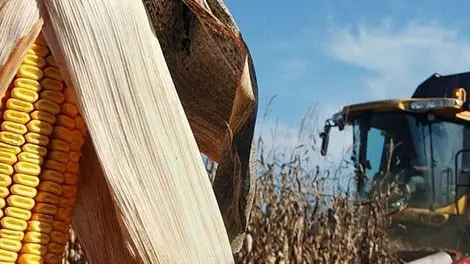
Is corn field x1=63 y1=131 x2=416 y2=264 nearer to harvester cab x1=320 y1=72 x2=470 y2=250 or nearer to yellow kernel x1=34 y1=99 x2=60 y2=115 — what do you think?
harvester cab x1=320 y1=72 x2=470 y2=250

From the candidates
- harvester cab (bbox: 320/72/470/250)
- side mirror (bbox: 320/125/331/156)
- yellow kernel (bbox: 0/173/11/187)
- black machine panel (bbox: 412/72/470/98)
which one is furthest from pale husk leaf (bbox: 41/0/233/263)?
black machine panel (bbox: 412/72/470/98)

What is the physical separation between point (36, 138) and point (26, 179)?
0.16 feet

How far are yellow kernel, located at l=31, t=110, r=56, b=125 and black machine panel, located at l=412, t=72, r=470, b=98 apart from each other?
7.55m

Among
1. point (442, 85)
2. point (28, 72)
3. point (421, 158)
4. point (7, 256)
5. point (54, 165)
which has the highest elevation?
point (442, 85)

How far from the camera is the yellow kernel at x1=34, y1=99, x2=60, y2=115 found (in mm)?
1083

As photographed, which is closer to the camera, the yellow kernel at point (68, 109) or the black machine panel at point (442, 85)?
the yellow kernel at point (68, 109)

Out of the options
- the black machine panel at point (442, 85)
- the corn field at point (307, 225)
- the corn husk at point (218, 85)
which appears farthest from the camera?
the black machine panel at point (442, 85)

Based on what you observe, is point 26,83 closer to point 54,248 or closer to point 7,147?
point 7,147

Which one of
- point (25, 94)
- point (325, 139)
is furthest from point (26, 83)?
point (325, 139)

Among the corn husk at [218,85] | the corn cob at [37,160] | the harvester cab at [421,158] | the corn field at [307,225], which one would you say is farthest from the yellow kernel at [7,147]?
the harvester cab at [421,158]

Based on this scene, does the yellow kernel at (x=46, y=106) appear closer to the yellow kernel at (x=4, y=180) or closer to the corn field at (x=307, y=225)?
the yellow kernel at (x=4, y=180)

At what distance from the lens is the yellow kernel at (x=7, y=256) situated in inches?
41.5

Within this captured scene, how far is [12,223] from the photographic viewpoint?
106cm

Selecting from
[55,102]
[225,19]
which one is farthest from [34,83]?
[225,19]
